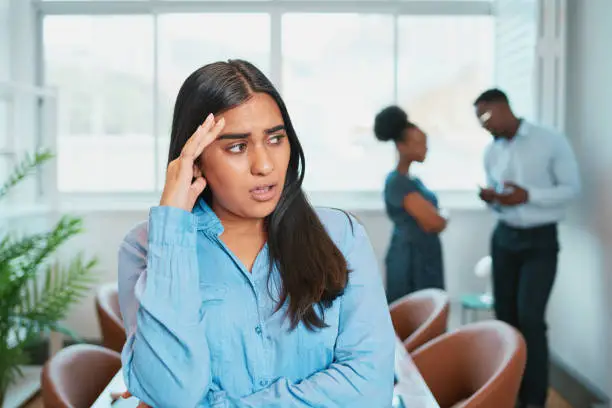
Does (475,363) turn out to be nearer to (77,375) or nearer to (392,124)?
(77,375)

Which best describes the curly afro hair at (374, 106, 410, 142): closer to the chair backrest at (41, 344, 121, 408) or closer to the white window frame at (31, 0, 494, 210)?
the white window frame at (31, 0, 494, 210)

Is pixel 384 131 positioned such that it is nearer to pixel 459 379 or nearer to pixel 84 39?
pixel 459 379

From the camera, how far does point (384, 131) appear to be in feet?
13.4

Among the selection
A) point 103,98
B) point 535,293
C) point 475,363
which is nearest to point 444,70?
point 535,293

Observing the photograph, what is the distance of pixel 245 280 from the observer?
4.63ft

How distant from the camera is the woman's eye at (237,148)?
1.35 m

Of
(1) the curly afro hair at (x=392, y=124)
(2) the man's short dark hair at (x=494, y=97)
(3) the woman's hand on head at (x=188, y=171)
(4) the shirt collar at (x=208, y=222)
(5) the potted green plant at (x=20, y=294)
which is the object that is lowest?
(5) the potted green plant at (x=20, y=294)

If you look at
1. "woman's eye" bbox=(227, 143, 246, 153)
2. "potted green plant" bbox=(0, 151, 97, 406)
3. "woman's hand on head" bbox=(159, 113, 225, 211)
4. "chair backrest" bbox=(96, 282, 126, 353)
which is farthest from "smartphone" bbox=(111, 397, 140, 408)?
"potted green plant" bbox=(0, 151, 97, 406)

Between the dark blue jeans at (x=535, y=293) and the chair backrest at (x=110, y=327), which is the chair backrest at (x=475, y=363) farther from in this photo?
the dark blue jeans at (x=535, y=293)

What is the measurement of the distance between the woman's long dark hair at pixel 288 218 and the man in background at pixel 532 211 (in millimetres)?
2504

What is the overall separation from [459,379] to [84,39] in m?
4.02

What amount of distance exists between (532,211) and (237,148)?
9.21 ft

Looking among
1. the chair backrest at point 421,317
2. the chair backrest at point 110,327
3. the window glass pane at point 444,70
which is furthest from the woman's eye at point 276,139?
the window glass pane at point 444,70

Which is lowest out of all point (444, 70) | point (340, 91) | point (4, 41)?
point (340, 91)
